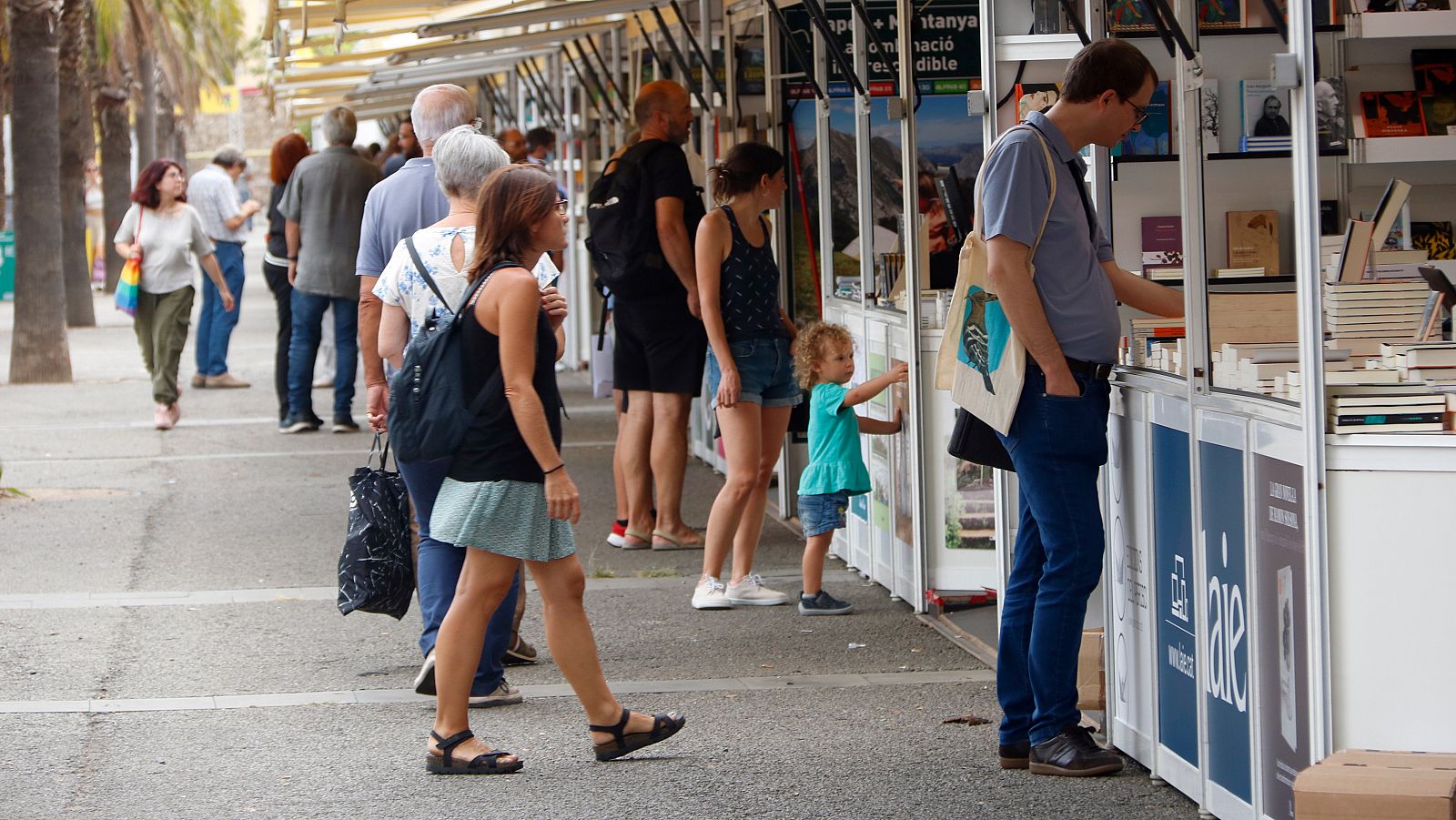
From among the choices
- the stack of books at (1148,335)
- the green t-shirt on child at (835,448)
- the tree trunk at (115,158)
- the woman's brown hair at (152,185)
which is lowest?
the green t-shirt on child at (835,448)

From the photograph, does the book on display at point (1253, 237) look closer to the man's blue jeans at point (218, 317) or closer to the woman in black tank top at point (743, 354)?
the woman in black tank top at point (743, 354)

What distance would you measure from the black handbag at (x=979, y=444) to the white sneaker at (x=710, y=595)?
240 cm

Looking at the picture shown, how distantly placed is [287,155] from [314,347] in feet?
4.28

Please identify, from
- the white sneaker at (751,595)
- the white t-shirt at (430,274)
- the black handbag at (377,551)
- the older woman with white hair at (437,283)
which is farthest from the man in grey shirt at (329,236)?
the white t-shirt at (430,274)

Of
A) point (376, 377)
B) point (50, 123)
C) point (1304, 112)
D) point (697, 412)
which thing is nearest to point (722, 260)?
point (376, 377)

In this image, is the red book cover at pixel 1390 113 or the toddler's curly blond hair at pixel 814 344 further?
the toddler's curly blond hair at pixel 814 344

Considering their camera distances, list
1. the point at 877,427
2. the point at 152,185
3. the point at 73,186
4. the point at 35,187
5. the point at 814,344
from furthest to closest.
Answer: the point at 73,186 → the point at 35,187 → the point at 152,185 → the point at 877,427 → the point at 814,344

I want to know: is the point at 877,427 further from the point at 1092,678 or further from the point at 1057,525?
the point at 1057,525

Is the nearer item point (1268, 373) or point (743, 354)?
point (1268, 373)

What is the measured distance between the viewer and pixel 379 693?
594cm

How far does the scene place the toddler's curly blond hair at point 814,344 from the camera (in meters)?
6.89

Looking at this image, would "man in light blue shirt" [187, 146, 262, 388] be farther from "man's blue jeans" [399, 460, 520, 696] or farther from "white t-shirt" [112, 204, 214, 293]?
"man's blue jeans" [399, 460, 520, 696]

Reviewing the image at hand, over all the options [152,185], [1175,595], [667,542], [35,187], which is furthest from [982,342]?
[35,187]

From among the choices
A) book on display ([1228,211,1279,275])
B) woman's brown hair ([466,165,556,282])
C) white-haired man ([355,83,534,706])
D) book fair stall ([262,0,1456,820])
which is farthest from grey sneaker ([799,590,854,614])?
woman's brown hair ([466,165,556,282])
